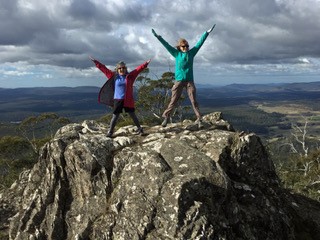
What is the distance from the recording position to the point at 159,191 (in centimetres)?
1106

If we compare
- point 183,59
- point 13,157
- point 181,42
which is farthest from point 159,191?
point 13,157

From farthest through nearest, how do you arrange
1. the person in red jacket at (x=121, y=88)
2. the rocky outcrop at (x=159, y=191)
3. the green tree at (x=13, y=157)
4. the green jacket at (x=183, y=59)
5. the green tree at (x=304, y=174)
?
the green tree at (x=13, y=157) < the green tree at (x=304, y=174) < the green jacket at (x=183, y=59) < the person in red jacket at (x=121, y=88) < the rocky outcrop at (x=159, y=191)

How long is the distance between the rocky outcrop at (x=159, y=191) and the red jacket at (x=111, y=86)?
160 cm

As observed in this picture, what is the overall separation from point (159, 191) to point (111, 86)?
6.27 metres

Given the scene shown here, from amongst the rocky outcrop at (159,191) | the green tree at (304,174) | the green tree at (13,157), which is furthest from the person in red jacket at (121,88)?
the green tree at (13,157)

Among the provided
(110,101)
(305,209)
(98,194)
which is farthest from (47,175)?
(305,209)

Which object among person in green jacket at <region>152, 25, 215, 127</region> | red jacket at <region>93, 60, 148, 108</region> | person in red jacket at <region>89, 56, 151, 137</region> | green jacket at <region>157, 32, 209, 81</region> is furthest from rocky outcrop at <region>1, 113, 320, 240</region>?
green jacket at <region>157, 32, 209, 81</region>

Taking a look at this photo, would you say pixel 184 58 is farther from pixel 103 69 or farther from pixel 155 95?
pixel 155 95

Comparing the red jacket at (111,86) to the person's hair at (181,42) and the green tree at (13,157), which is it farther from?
the green tree at (13,157)

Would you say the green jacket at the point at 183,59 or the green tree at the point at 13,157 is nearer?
the green jacket at the point at 183,59

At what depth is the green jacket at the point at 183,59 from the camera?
15414mm

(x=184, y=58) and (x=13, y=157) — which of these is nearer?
(x=184, y=58)

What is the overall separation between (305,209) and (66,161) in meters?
10.5

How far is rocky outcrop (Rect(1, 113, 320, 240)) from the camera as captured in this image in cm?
1074
